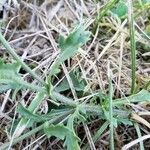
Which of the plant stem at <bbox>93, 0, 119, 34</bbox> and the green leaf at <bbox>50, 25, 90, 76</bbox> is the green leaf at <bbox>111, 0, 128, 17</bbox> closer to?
the plant stem at <bbox>93, 0, 119, 34</bbox>

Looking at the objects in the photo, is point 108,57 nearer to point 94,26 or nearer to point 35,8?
point 94,26

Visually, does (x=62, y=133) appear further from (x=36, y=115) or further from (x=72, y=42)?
(x=72, y=42)

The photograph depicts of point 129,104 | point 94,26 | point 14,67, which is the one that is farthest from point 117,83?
point 14,67

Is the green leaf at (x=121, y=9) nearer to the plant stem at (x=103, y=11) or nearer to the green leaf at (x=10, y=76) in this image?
the plant stem at (x=103, y=11)


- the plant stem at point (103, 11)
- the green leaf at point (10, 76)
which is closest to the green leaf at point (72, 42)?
the green leaf at point (10, 76)

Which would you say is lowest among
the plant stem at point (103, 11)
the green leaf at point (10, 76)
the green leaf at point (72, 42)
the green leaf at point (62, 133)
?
the green leaf at point (62, 133)
